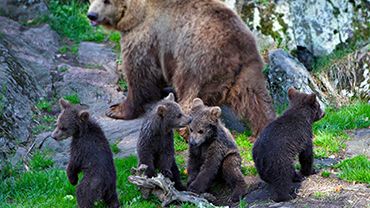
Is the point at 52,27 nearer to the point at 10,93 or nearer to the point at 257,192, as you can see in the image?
the point at 10,93

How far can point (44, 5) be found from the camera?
45.9 feet

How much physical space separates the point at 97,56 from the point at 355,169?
6.37 meters

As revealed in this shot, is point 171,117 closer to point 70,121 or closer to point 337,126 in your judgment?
point 70,121

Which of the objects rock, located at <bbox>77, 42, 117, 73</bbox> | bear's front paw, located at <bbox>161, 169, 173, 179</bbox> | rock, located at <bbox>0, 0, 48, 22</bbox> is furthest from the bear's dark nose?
bear's front paw, located at <bbox>161, 169, 173, 179</bbox>

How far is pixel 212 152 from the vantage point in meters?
7.54

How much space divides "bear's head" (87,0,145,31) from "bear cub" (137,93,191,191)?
335cm

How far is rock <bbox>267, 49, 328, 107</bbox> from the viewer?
1094 cm

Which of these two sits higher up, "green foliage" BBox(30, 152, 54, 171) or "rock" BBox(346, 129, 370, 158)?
"rock" BBox(346, 129, 370, 158)

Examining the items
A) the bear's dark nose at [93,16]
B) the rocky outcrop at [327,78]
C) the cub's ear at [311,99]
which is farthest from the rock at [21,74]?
the cub's ear at [311,99]

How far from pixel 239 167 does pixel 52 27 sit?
23.5 ft

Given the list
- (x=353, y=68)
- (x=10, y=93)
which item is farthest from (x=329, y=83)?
(x=10, y=93)

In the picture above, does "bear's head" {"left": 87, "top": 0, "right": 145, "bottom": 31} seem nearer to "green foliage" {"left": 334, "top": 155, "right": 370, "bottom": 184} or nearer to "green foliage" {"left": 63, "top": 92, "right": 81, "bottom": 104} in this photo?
"green foliage" {"left": 63, "top": 92, "right": 81, "bottom": 104}

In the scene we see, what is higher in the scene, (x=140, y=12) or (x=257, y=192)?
(x=140, y=12)

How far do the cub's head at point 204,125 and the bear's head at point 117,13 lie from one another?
11.2ft
